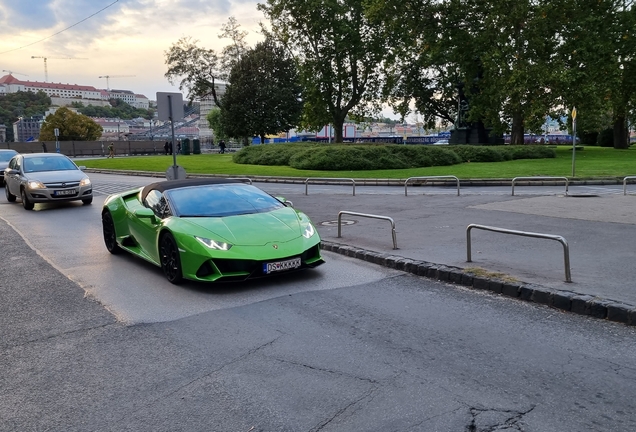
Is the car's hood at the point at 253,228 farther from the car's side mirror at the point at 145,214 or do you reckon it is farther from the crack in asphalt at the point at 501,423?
the crack in asphalt at the point at 501,423

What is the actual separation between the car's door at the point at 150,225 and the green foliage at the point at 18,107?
129949 millimetres

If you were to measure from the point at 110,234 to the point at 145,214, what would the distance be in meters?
1.89

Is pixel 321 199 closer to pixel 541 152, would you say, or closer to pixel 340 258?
pixel 340 258

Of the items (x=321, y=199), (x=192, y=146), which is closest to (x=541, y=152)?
(x=321, y=199)

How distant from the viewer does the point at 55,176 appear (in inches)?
663

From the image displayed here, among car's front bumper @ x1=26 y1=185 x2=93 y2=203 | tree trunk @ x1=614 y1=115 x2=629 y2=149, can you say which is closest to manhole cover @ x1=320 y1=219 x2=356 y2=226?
car's front bumper @ x1=26 y1=185 x2=93 y2=203

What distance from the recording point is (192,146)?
65.2 m

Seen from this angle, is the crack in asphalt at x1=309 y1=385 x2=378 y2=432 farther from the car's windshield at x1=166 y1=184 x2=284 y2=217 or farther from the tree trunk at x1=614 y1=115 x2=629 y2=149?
the tree trunk at x1=614 y1=115 x2=629 y2=149

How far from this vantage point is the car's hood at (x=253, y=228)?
7090 mm

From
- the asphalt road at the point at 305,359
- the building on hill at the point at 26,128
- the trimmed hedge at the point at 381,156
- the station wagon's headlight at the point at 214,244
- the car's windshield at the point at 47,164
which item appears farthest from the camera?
the building on hill at the point at 26,128

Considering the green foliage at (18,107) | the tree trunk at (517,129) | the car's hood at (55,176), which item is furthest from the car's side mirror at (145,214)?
the green foliage at (18,107)

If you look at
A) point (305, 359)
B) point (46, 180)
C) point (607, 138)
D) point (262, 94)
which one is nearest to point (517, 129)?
point (607, 138)

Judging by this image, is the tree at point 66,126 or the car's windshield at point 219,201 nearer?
the car's windshield at point 219,201

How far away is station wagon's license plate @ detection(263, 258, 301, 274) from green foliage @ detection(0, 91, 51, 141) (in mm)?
132338
